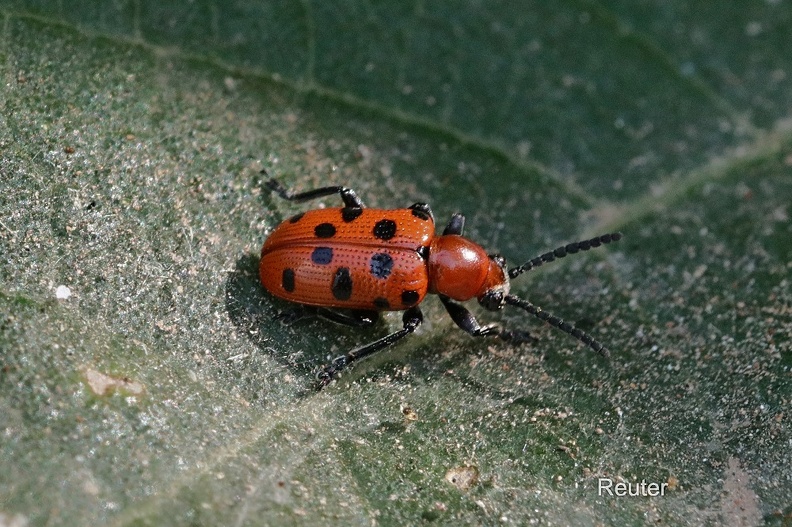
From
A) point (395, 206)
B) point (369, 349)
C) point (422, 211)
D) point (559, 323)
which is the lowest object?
point (369, 349)

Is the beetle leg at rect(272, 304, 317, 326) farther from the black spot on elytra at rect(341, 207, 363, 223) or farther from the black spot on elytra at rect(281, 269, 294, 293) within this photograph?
the black spot on elytra at rect(341, 207, 363, 223)

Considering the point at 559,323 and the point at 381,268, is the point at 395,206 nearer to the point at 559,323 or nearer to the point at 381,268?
the point at 381,268

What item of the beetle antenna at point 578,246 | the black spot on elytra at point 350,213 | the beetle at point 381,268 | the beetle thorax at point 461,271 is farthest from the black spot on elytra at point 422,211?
the beetle antenna at point 578,246

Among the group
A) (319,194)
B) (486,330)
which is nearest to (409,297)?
(486,330)

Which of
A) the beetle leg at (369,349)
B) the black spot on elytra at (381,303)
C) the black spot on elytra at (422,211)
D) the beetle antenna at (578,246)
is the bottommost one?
the beetle leg at (369,349)

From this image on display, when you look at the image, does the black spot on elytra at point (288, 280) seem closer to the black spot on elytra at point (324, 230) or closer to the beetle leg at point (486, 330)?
the black spot on elytra at point (324, 230)

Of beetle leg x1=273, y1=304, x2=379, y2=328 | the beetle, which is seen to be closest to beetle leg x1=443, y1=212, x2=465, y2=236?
the beetle
